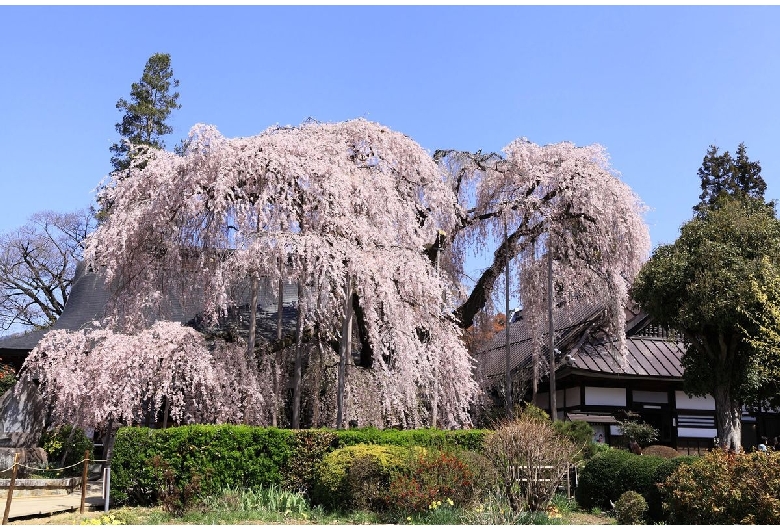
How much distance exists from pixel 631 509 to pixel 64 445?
16.4 metres

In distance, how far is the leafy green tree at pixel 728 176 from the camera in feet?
120

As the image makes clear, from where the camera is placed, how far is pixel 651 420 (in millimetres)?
24438

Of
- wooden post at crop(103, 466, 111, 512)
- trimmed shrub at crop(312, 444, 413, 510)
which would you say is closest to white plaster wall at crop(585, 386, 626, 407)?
trimmed shrub at crop(312, 444, 413, 510)

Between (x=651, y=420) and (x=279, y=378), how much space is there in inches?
532

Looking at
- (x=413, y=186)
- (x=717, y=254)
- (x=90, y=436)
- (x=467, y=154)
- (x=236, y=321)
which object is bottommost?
(x=90, y=436)

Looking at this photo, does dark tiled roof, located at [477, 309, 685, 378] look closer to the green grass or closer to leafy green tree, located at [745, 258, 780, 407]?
leafy green tree, located at [745, 258, 780, 407]

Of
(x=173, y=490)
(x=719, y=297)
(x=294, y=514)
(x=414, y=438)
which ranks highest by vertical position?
(x=719, y=297)

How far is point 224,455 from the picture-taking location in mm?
13367

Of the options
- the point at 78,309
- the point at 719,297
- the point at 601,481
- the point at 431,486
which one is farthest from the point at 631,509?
the point at 78,309

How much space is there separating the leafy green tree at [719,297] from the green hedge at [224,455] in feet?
34.8

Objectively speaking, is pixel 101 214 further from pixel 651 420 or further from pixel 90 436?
pixel 651 420

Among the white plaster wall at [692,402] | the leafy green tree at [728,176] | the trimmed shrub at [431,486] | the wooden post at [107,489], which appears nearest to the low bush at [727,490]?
the trimmed shrub at [431,486]

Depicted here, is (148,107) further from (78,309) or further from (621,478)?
(621,478)

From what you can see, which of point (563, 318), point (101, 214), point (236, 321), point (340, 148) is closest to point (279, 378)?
point (236, 321)
